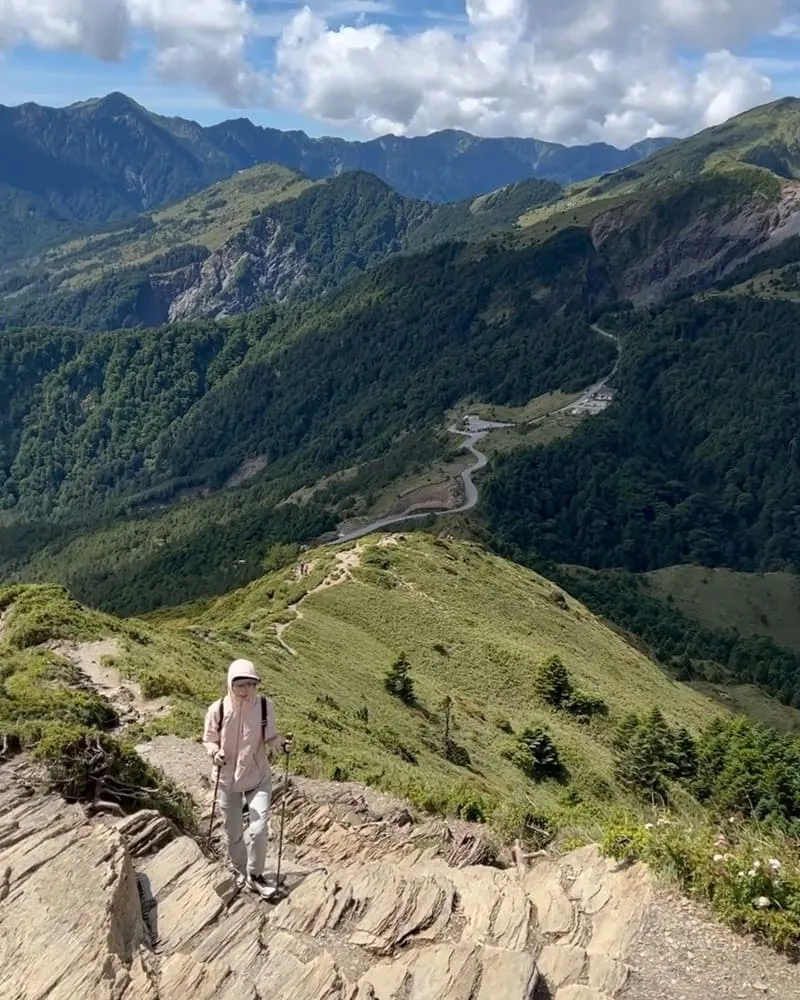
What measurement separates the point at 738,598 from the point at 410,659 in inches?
4523

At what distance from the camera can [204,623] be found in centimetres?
6775

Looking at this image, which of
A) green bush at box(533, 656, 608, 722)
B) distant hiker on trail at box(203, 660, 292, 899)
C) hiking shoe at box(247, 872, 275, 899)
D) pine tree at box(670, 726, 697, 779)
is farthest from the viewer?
green bush at box(533, 656, 608, 722)

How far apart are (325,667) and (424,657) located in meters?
11.8

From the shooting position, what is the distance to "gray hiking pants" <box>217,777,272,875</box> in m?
13.8

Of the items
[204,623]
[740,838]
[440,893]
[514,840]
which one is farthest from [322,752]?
[204,623]

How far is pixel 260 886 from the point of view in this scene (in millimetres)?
13641

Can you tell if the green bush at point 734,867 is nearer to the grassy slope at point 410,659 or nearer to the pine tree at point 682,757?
the grassy slope at point 410,659

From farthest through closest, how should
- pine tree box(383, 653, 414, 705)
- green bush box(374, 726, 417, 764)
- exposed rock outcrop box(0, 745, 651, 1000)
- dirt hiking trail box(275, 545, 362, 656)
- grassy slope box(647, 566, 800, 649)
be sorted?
1. grassy slope box(647, 566, 800, 649)
2. dirt hiking trail box(275, 545, 362, 656)
3. pine tree box(383, 653, 414, 705)
4. green bush box(374, 726, 417, 764)
5. exposed rock outcrop box(0, 745, 651, 1000)

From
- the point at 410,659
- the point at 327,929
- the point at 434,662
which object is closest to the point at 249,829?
the point at 327,929

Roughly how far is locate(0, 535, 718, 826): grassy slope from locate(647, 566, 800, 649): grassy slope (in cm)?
6859

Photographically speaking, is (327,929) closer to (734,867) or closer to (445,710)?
(734,867)

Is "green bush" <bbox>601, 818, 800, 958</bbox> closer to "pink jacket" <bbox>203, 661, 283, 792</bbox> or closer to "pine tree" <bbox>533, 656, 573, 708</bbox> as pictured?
"pink jacket" <bbox>203, 661, 283, 792</bbox>

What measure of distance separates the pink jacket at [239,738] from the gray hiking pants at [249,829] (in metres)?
0.23

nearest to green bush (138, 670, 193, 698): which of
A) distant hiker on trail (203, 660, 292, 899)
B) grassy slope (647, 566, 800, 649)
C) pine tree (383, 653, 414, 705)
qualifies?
pine tree (383, 653, 414, 705)
